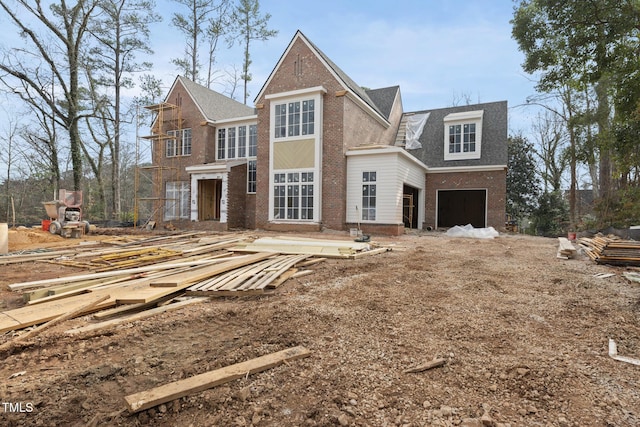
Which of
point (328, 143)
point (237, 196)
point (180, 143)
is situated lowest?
point (237, 196)

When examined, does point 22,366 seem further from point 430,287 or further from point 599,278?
point 599,278

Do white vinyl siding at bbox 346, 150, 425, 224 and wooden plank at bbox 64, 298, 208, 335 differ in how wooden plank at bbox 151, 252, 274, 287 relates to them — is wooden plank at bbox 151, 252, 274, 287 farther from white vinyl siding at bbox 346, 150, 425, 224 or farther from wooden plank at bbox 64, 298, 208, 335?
white vinyl siding at bbox 346, 150, 425, 224

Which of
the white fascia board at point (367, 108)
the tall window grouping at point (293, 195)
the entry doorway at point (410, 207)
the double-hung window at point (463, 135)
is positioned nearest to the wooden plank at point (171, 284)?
the tall window grouping at point (293, 195)

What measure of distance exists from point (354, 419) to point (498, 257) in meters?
7.91

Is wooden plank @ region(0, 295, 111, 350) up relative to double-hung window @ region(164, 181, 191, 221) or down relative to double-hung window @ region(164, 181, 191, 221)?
down

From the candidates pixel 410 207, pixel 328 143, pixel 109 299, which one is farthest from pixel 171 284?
pixel 410 207

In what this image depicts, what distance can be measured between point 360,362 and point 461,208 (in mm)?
23701

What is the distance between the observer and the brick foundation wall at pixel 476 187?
59.5ft

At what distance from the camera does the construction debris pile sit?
3.69 meters

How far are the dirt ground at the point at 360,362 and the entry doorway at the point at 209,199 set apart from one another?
16186 millimetres

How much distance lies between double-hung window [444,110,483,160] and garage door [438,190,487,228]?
3934mm

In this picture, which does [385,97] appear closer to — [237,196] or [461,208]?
[461,208]

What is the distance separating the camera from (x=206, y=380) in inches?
88.4

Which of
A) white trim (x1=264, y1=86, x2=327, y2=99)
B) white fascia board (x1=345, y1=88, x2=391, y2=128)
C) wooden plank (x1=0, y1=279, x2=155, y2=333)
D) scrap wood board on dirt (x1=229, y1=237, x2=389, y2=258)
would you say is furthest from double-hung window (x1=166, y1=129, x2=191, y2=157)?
wooden plank (x1=0, y1=279, x2=155, y2=333)
